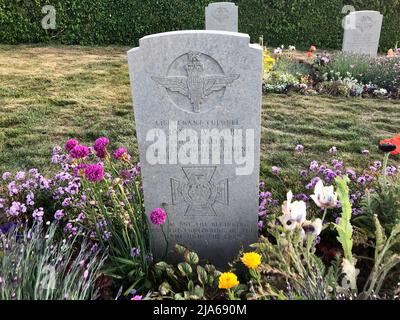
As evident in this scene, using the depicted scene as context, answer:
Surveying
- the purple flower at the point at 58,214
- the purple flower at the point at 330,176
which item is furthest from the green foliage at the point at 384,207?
the purple flower at the point at 58,214

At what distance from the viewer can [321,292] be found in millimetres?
2424

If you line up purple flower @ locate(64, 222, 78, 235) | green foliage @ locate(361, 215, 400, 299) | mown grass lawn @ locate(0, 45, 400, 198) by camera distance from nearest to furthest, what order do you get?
green foliage @ locate(361, 215, 400, 299) → purple flower @ locate(64, 222, 78, 235) → mown grass lawn @ locate(0, 45, 400, 198)

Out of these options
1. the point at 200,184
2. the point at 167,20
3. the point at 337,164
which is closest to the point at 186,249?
the point at 200,184

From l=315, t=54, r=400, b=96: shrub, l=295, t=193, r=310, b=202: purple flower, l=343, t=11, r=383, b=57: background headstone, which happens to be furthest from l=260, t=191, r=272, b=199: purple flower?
l=343, t=11, r=383, b=57: background headstone

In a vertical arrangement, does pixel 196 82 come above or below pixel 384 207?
above

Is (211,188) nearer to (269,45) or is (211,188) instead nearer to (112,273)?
(112,273)

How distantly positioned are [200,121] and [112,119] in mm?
3108

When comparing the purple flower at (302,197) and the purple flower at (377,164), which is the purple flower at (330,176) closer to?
the purple flower at (302,197)

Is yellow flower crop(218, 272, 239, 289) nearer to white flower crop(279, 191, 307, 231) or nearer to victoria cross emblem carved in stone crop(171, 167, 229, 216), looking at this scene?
white flower crop(279, 191, 307, 231)

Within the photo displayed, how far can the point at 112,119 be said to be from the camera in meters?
5.83

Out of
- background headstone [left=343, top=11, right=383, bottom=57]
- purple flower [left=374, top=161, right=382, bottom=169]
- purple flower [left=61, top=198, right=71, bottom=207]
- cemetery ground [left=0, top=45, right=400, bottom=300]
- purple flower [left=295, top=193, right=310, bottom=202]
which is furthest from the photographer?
background headstone [left=343, top=11, right=383, bottom=57]

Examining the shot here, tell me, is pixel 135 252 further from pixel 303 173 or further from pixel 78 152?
pixel 303 173

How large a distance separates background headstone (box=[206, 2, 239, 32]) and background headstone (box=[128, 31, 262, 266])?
6.56 metres

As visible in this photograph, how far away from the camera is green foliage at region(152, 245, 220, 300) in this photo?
2735 millimetres
